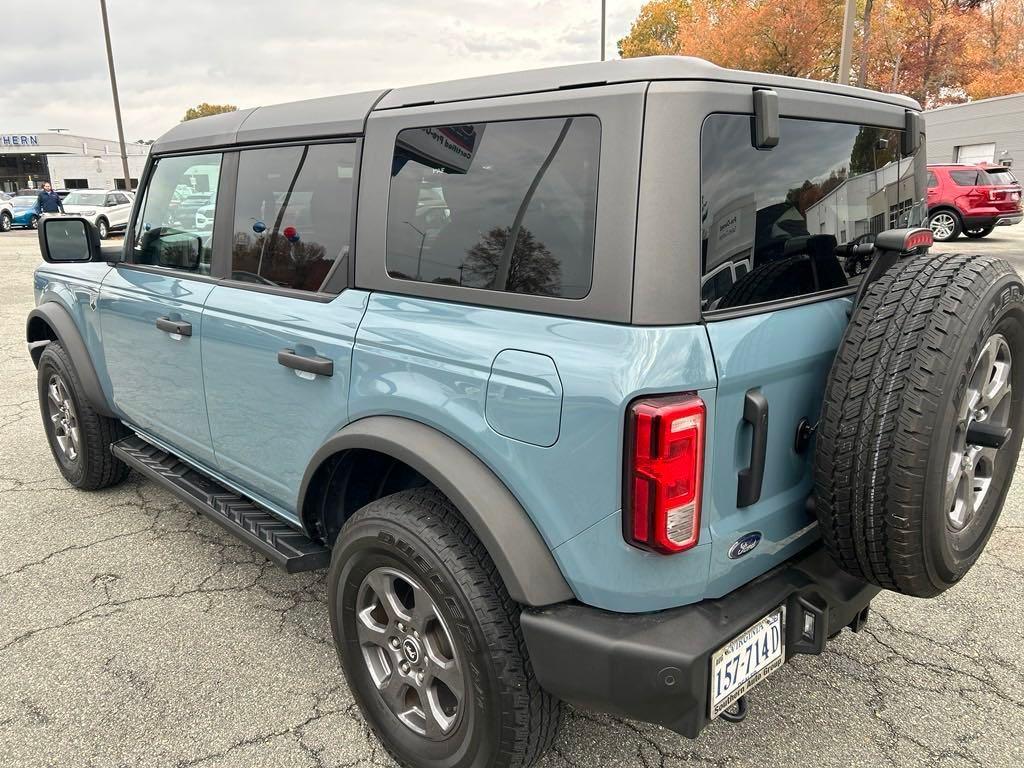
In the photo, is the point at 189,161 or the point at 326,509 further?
the point at 189,161

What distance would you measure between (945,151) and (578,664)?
133ft

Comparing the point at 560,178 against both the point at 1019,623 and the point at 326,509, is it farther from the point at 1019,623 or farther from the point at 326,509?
the point at 1019,623

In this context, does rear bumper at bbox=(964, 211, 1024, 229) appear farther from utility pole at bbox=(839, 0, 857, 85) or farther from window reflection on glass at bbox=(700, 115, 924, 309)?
window reflection on glass at bbox=(700, 115, 924, 309)

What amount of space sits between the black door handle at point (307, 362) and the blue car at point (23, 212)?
31.4 m

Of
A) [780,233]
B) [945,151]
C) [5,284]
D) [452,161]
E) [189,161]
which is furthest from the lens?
[945,151]

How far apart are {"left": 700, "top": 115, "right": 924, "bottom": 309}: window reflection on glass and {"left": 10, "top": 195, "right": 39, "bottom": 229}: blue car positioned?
32390 mm

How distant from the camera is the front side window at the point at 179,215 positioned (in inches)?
114

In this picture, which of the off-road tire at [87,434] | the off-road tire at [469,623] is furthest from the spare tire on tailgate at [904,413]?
the off-road tire at [87,434]

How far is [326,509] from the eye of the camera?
242 cm

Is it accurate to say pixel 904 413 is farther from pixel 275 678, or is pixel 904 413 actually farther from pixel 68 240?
pixel 68 240

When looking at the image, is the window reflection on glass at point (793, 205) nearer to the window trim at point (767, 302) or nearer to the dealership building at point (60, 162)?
the window trim at point (767, 302)

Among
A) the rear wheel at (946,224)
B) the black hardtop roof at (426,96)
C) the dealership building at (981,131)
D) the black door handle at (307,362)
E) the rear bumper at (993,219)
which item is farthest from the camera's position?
the dealership building at (981,131)

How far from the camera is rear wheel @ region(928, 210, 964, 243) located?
54.5 feet

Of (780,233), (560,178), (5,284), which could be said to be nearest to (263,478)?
(560,178)
